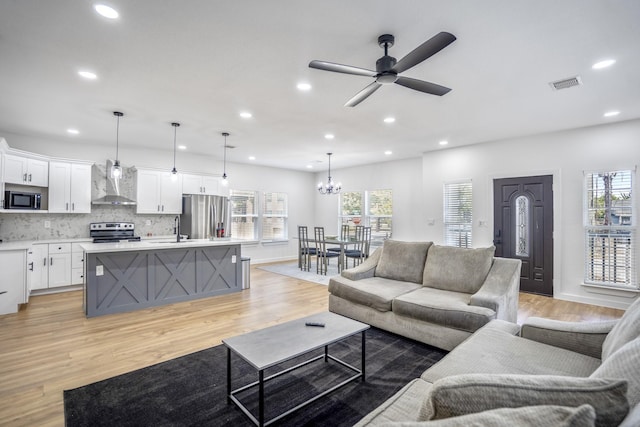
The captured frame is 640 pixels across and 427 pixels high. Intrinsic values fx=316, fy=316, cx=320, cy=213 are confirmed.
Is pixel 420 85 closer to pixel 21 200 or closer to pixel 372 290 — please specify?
pixel 372 290

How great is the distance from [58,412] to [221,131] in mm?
4137

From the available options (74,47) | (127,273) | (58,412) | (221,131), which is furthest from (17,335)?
(221,131)

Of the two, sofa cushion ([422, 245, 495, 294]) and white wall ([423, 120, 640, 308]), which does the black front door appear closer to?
white wall ([423, 120, 640, 308])

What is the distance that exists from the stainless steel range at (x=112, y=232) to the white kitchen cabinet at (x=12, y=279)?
144 cm

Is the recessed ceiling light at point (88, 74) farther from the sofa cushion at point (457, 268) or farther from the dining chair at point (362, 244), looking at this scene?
the dining chair at point (362, 244)

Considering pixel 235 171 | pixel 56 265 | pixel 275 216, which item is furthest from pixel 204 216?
pixel 56 265

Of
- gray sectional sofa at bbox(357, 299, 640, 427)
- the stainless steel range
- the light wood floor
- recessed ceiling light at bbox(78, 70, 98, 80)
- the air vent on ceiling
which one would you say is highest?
the air vent on ceiling

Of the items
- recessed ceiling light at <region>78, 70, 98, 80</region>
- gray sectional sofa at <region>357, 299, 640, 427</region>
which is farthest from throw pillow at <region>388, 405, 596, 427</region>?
recessed ceiling light at <region>78, 70, 98, 80</region>

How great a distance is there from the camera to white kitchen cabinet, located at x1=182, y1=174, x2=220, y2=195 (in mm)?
6906

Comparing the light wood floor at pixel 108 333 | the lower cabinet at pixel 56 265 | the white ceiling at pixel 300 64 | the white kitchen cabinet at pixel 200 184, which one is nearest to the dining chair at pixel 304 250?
the light wood floor at pixel 108 333

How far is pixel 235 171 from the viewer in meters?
8.23

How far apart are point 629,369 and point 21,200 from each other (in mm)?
6933

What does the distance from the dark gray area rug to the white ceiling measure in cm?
273

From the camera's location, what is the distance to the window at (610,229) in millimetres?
4562
